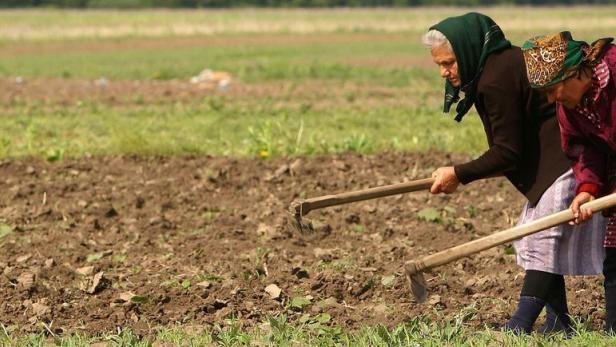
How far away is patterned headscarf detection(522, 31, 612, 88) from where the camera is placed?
520 cm

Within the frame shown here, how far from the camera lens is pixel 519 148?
18.1ft

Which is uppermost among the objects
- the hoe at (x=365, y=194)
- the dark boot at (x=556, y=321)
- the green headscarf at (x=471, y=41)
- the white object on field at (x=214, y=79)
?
the green headscarf at (x=471, y=41)

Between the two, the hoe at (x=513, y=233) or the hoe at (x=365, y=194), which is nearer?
the hoe at (x=513, y=233)

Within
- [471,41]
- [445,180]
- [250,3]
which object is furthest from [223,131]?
[250,3]

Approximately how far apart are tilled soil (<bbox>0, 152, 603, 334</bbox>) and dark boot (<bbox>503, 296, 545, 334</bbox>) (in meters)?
0.34

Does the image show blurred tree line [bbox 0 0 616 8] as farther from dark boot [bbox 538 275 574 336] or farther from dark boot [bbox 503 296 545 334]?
dark boot [bbox 503 296 545 334]

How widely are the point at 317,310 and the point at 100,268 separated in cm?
179

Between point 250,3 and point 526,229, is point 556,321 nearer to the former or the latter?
point 526,229

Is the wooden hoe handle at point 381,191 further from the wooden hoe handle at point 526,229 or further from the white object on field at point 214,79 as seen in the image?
the white object on field at point 214,79

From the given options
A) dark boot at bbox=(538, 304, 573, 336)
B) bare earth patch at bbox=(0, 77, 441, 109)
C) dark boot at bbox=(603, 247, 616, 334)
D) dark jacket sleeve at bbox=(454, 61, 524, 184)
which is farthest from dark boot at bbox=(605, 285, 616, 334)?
bare earth patch at bbox=(0, 77, 441, 109)

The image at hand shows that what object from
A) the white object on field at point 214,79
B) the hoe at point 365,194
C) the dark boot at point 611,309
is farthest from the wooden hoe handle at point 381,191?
the white object on field at point 214,79

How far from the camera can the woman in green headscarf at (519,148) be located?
18.0 feet

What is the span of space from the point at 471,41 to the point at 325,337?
1.45 meters

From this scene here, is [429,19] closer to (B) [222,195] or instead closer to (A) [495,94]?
(B) [222,195]
